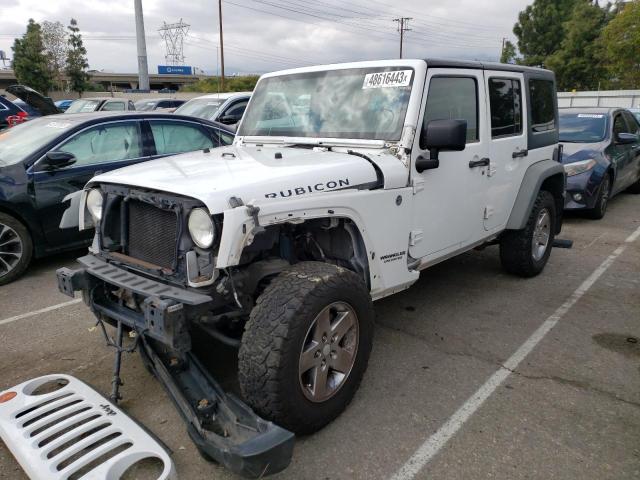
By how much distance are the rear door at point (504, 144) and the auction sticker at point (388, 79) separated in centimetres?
107

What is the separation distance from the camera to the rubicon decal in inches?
107

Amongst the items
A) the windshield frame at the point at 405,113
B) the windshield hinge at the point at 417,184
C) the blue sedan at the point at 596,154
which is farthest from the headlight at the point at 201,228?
the blue sedan at the point at 596,154

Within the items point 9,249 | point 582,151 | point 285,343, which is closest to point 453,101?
point 285,343

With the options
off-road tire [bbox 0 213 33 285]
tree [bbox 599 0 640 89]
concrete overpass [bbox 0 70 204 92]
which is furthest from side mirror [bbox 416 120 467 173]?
concrete overpass [bbox 0 70 204 92]

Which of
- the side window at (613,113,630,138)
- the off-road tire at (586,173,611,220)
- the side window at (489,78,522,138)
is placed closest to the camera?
the side window at (489,78,522,138)

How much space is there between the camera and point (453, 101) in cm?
388

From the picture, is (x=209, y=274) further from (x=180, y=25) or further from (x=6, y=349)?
(x=180, y=25)

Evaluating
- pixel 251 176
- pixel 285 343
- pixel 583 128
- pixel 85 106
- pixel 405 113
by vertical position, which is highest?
pixel 85 106

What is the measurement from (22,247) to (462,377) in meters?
4.46

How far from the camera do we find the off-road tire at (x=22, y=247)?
510cm

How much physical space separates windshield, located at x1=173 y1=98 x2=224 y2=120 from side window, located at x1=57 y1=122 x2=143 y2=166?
163 inches

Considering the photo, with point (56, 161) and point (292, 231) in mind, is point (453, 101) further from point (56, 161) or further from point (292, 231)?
point (56, 161)

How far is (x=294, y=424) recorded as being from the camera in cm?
262

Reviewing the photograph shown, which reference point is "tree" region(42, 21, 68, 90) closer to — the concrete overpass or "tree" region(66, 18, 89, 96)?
"tree" region(66, 18, 89, 96)
